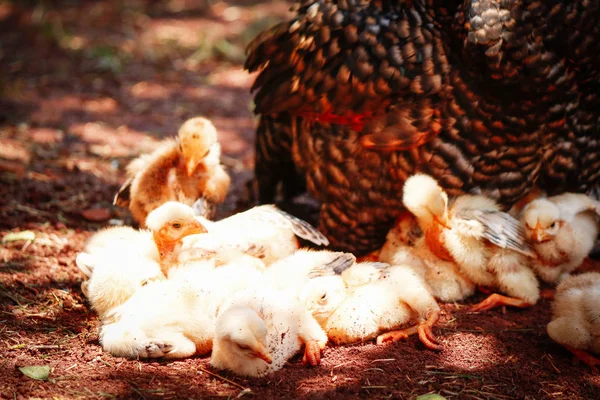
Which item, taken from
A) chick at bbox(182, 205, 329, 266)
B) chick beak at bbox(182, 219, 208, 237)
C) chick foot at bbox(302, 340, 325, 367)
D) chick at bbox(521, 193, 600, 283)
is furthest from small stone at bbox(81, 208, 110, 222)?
chick at bbox(521, 193, 600, 283)

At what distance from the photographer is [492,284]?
3.31m

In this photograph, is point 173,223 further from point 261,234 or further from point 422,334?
point 422,334

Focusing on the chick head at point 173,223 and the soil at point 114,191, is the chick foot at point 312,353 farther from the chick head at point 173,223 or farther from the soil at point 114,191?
the chick head at point 173,223

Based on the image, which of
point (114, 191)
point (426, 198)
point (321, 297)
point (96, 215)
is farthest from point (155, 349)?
point (114, 191)

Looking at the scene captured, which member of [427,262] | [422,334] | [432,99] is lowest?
[422,334]

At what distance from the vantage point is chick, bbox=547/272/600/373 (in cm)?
266

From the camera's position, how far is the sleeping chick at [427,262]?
3.30 metres

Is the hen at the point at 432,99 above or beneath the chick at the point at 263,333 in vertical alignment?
above

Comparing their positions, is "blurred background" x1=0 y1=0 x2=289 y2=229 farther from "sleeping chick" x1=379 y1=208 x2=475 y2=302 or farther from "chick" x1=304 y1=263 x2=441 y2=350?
"chick" x1=304 y1=263 x2=441 y2=350

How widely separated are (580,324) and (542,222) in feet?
2.19

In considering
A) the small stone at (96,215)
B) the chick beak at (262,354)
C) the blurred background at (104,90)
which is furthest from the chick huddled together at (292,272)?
the blurred background at (104,90)

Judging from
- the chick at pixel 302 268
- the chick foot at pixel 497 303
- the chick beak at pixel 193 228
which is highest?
the chick beak at pixel 193 228

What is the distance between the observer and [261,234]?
127 inches

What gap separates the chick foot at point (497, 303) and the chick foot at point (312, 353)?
3.02ft
